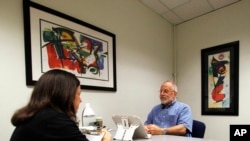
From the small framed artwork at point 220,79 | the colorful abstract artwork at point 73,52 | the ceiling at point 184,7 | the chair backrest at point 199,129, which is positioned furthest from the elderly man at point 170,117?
the ceiling at point 184,7

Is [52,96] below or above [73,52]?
below

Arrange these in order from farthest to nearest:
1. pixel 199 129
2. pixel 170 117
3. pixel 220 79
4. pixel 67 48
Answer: pixel 220 79 → pixel 170 117 → pixel 199 129 → pixel 67 48

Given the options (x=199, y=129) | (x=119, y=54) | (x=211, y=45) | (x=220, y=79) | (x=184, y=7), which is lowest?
(x=199, y=129)

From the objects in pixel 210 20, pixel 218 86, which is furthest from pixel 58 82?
pixel 210 20

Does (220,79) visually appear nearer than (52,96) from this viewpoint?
No

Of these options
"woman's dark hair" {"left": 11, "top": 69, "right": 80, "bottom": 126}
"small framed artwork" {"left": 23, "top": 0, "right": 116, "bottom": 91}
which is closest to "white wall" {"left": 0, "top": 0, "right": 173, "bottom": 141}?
"small framed artwork" {"left": 23, "top": 0, "right": 116, "bottom": 91}

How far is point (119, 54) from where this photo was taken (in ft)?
8.93

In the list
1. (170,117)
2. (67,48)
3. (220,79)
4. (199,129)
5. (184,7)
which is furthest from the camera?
A: (184,7)

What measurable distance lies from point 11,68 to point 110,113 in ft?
4.04

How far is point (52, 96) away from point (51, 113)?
0.32 ft

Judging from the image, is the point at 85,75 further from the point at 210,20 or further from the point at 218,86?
the point at 210,20

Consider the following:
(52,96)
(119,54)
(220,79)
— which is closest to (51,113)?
(52,96)

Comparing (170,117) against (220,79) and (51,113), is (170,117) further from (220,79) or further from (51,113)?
(51,113)

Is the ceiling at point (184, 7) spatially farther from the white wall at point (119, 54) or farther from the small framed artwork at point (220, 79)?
the small framed artwork at point (220, 79)
